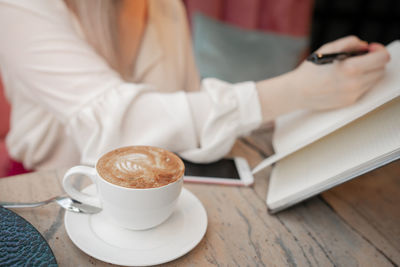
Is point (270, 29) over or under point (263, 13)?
under

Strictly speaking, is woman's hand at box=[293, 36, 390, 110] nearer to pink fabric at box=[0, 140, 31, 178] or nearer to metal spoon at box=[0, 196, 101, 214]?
metal spoon at box=[0, 196, 101, 214]

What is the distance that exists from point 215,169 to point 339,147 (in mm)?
207

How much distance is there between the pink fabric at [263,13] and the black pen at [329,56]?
5.00 feet

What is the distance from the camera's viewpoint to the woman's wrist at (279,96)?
592 mm

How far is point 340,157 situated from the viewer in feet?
1.45

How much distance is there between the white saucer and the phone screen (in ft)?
0.43

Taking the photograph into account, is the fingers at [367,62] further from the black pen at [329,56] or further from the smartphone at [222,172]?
the smartphone at [222,172]

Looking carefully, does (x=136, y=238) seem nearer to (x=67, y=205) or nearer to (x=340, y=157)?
(x=67, y=205)

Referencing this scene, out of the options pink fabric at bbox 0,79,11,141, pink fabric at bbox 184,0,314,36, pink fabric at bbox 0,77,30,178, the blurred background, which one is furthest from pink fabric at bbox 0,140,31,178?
pink fabric at bbox 184,0,314,36

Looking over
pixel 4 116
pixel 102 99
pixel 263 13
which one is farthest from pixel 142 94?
pixel 263 13

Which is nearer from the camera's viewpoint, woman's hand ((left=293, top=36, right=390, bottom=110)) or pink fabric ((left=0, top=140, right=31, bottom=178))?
woman's hand ((left=293, top=36, right=390, bottom=110))

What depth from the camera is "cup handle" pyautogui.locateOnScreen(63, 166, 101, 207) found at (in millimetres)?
365

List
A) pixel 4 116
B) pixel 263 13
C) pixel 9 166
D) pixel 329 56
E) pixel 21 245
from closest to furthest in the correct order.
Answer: pixel 21 245 → pixel 329 56 → pixel 9 166 → pixel 4 116 → pixel 263 13

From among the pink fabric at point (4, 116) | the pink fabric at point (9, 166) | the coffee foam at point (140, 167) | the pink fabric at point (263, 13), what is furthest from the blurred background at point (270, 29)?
the coffee foam at point (140, 167)
